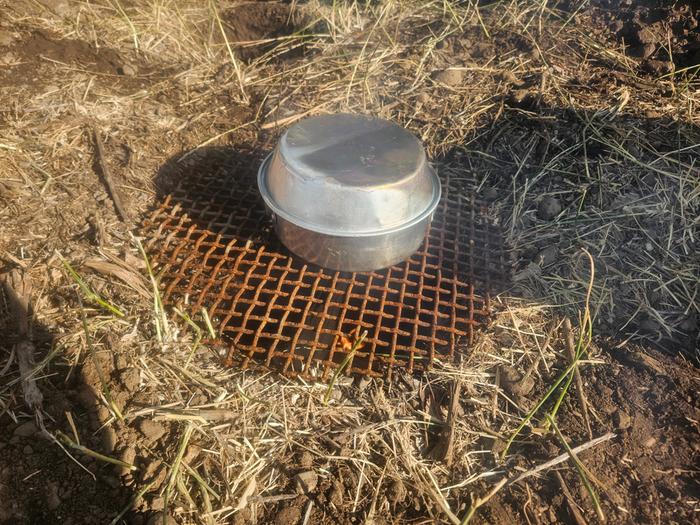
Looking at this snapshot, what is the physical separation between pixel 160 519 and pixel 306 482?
1.70 ft

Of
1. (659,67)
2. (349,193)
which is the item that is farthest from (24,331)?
(659,67)

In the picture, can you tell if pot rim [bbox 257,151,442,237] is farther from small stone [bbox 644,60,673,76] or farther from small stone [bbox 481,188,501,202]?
small stone [bbox 644,60,673,76]

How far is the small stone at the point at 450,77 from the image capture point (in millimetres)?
3400

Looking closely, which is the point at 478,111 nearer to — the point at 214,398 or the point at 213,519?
the point at 214,398

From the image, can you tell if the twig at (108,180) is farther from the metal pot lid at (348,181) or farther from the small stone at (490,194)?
the small stone at (490,194)

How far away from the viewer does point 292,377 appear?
2.14 metres

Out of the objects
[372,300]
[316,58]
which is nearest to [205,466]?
[372,300]

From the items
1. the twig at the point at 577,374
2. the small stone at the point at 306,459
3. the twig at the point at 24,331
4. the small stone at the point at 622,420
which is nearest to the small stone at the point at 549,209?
the twig at the point at 577,374

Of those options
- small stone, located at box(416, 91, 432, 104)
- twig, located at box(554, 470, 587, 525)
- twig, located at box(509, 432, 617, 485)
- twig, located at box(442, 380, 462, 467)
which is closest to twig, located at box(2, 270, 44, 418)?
twig, located at box(442, 380, 462, 467)

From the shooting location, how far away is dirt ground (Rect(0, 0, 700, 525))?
71.2 inches

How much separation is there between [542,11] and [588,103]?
0.98 meters

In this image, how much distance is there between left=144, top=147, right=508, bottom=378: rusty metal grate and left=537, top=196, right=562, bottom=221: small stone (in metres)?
0.28

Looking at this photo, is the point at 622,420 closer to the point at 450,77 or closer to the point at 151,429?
the point at 151,429

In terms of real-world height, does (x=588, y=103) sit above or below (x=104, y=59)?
below
